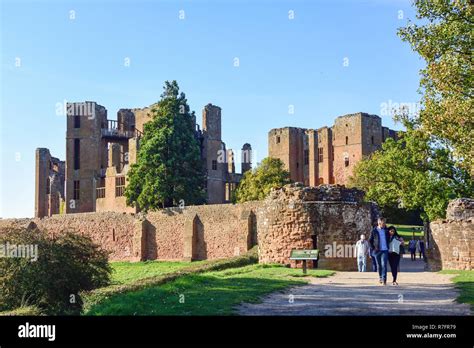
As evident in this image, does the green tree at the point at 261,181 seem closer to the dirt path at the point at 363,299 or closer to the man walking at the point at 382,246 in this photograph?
the dirt path at the point at 363,299

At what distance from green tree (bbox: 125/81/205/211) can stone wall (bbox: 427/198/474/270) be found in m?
22.3

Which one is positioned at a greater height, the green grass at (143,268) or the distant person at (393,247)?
the distant person at (393,247)

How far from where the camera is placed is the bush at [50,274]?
22.3 meters

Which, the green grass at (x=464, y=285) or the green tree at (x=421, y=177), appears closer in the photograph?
the green grass at (x=464, y=285)

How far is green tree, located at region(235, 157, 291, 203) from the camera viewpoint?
194 ft

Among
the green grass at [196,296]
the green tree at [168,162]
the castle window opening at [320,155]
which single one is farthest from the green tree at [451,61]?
the castle window opening at [320,155]

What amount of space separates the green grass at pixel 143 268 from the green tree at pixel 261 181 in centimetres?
1603

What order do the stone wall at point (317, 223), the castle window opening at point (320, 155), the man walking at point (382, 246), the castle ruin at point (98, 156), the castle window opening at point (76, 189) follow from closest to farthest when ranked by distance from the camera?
the man walking at point (382, 246), the stone wall at point (317, 223), the castle ruin at point (98, 156), the castle window opening at point (76, 189), the castle window opening at point (320, 155)

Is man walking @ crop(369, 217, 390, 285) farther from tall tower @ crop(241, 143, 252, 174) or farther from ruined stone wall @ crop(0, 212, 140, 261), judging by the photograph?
tall tower @ crop(241, 143, 252, 174)

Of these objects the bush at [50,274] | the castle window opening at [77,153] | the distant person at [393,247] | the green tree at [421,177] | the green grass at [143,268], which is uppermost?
the castle window opening at [77,153]

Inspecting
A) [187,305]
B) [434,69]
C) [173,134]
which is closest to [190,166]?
[173,134]

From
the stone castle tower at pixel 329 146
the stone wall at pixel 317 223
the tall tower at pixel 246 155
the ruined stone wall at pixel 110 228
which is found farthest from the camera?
the stone castle tower at pixel 329 146

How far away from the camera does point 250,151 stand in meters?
76.8
